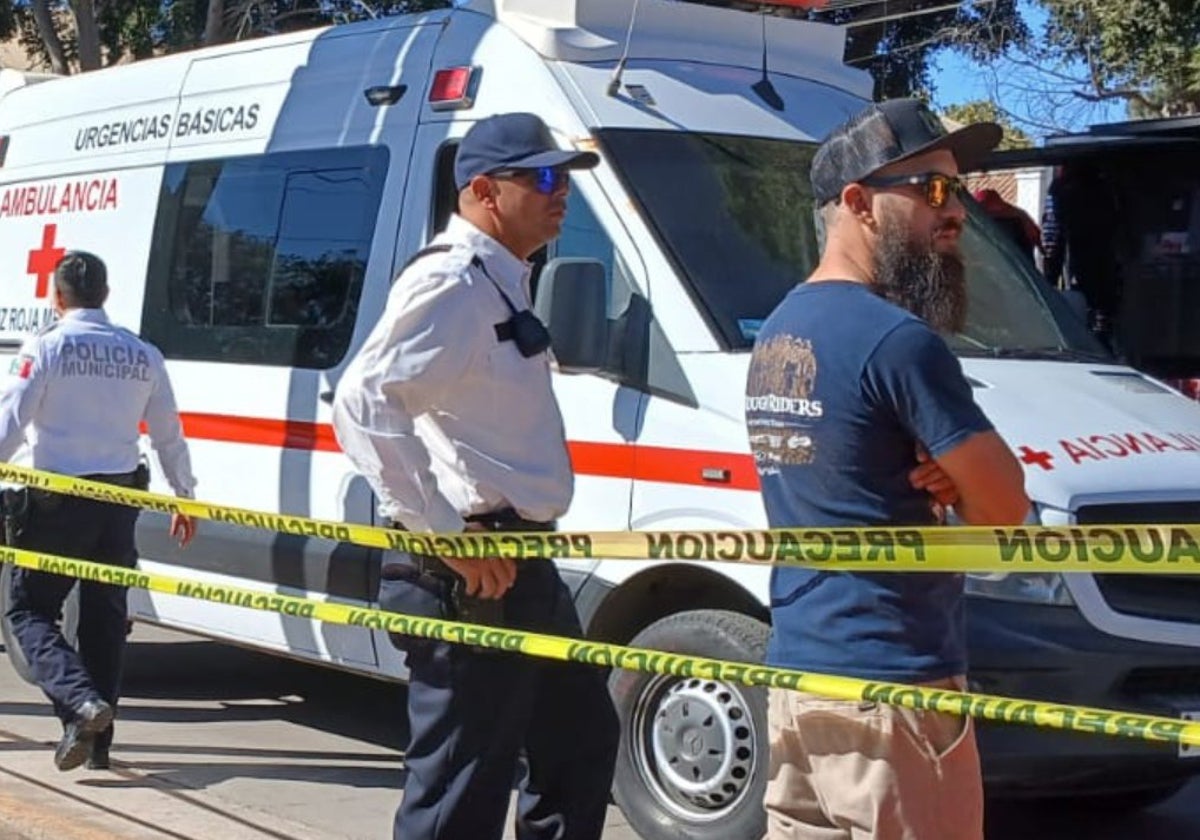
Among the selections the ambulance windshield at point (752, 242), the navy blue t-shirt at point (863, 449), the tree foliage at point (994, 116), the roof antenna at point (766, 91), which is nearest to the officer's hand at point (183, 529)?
the ambulance windshield at point (752, 242)

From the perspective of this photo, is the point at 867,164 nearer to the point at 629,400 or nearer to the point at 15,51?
the point at 629,400

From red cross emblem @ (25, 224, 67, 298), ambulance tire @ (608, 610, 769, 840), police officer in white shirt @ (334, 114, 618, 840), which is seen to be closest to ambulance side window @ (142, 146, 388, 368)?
red cross emblem @ (25, 224, 67, 298)

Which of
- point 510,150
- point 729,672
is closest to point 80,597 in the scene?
point 510,150

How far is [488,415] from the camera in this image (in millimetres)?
4105

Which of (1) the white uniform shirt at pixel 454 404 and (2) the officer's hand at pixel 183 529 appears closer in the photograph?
(1) the white uniform shirt at pixel 454 404

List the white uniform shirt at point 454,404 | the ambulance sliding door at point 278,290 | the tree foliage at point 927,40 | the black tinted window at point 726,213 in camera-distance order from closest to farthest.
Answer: the white uniform shirt at point 454,404 < the black tinted window at point 726,213 < the ambulance sliding door at point 278,290 < the tree foliage at point 927,40

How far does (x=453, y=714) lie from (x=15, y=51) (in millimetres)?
29720

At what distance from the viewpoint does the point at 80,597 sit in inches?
264

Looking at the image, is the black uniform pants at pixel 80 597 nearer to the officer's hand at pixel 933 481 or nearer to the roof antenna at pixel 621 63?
the roof antenna at pixel 621 63

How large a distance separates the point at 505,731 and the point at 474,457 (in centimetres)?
59

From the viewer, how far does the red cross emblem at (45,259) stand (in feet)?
28.0

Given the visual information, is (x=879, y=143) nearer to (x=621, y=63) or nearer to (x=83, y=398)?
(x=621, y=63)

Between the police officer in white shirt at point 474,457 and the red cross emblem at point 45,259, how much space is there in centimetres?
475

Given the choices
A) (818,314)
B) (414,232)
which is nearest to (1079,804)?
(414,232)
